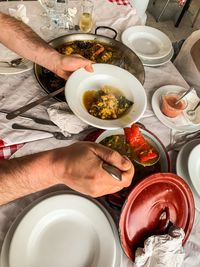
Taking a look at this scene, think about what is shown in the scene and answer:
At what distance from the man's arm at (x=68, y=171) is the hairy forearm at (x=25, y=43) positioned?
0.54m

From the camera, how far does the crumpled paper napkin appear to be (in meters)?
1.06

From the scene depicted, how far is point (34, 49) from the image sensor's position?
122 centimetres

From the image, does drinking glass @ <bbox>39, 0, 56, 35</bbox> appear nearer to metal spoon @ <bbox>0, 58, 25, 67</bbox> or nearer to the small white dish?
metal spoon @ <bbox>0, 58, 25, 67</bbox>

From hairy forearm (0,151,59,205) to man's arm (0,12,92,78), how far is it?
1.63 feet

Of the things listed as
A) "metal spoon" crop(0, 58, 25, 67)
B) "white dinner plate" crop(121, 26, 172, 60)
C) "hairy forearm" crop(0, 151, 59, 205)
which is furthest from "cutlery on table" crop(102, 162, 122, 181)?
"white dinner plate" crop(121, 26, 172, 60)

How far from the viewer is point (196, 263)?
873 millimetres

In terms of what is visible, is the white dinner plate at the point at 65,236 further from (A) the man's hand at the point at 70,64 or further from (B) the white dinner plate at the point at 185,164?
(A) the man's hand at the point at 70,64

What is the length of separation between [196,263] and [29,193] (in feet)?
1.84

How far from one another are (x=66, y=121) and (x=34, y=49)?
0.39 meters

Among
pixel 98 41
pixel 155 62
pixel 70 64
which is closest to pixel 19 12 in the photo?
pixel 98 41

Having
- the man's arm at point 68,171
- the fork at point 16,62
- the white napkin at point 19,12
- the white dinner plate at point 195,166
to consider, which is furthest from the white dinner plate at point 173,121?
the white napkin at point 19,12

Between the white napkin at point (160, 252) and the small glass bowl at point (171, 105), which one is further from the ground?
the small glass bowl at point (171, 105)

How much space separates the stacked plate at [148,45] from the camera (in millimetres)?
1474

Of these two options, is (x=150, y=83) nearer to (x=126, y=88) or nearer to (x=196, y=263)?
(x=126, y=88)
